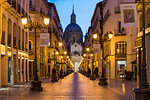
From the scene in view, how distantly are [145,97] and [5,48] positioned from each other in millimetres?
16228

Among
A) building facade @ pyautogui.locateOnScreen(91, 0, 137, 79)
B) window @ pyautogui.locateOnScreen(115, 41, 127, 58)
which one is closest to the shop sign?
building facade @ pyautogui.locateOnScreen(91, 0, 137, 79)

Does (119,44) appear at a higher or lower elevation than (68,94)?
higher

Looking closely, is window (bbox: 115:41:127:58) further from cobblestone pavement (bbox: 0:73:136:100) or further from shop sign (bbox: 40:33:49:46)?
cobblestone pavement (bbox: 0:73:136:100)

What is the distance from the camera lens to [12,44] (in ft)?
98.4

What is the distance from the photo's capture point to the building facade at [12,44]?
26.6 metres

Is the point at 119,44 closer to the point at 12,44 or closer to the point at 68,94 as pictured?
the point at 12,44

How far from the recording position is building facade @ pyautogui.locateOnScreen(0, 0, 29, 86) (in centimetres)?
2664

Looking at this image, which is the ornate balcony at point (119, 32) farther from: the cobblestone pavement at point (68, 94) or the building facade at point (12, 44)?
the cobblestone pavement at point (68, 94)

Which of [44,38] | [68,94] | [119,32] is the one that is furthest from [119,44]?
[68,94]

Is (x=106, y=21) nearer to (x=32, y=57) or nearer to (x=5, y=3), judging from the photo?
(x=32, y=57)

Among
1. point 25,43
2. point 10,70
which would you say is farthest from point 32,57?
point 10,70

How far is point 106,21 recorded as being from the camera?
5472cm

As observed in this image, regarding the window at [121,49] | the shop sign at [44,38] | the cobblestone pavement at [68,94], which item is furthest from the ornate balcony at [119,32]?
the cobblestone pavement at [68,94]

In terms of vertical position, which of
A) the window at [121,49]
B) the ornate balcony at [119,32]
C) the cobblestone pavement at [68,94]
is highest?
the ornate balcony at [119,32]
